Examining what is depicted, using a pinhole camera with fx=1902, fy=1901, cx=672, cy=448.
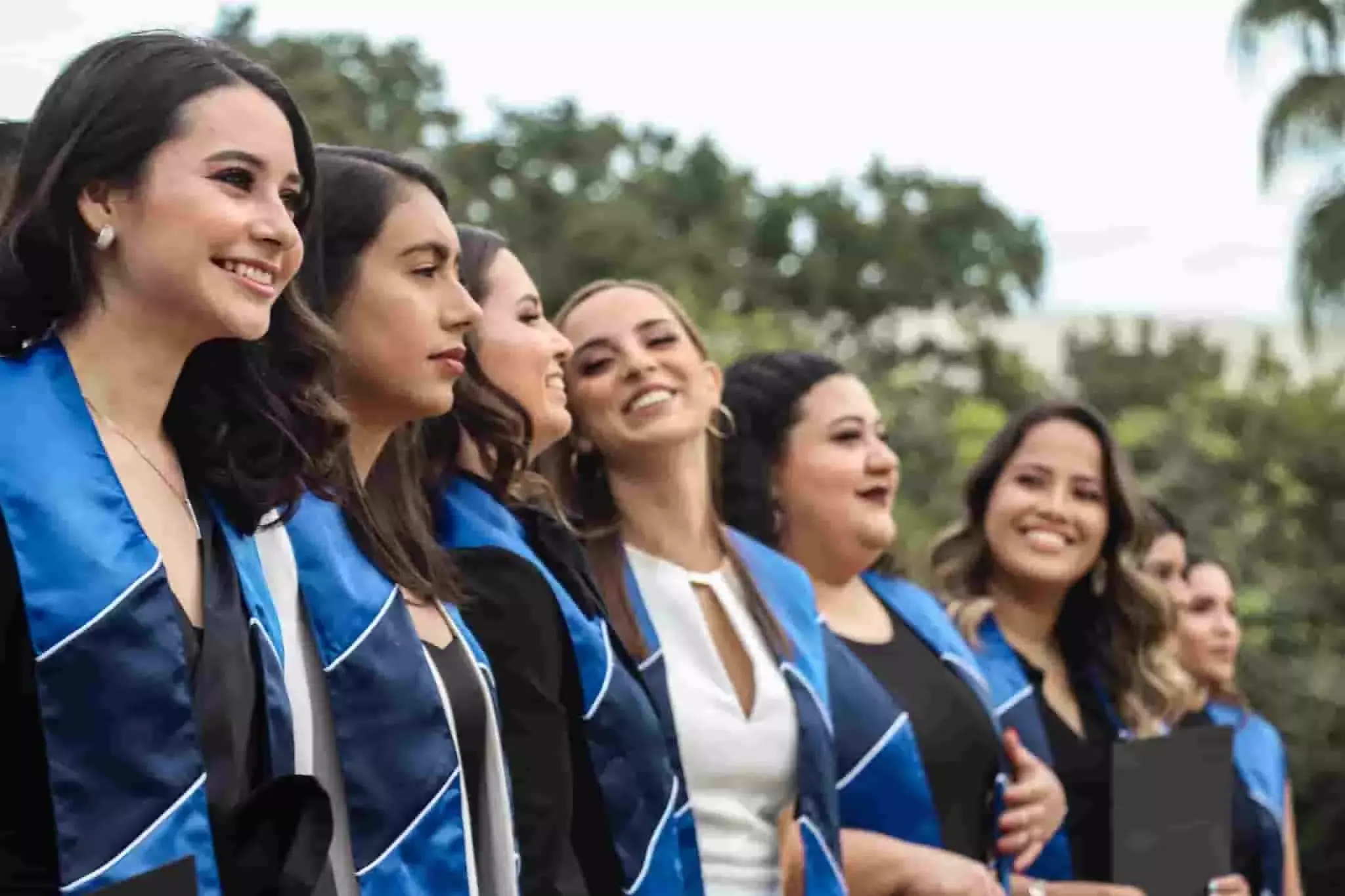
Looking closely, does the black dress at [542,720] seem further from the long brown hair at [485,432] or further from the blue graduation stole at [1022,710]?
the blue graduation stole at [1022,710]

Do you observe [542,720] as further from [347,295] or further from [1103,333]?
[1103,333]

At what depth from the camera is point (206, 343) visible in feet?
8.09

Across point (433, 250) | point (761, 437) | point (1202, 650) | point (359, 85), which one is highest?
point (359, 85)

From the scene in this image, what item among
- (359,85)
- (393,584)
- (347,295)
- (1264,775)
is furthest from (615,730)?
(359,85)

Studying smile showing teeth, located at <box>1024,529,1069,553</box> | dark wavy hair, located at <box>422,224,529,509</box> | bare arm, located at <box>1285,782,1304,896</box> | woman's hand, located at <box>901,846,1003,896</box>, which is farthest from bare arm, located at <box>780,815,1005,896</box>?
bare arm, located at <box>1285,782,1304,896</box>

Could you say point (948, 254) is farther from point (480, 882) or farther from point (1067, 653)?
point (480, 882)

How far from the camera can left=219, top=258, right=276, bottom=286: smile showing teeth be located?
2303 mm

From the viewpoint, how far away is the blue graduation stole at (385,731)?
2525mm

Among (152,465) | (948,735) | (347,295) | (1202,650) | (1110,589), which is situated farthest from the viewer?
(1202,650)

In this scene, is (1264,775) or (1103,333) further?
(1103,333)

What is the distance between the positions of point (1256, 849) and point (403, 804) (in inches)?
139

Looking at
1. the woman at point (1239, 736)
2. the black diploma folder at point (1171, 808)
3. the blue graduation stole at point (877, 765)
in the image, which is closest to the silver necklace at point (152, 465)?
the blue graduation stole at point (877, 765)

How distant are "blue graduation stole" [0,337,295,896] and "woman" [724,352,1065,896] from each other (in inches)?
80.1

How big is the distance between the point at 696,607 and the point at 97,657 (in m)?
1.70
